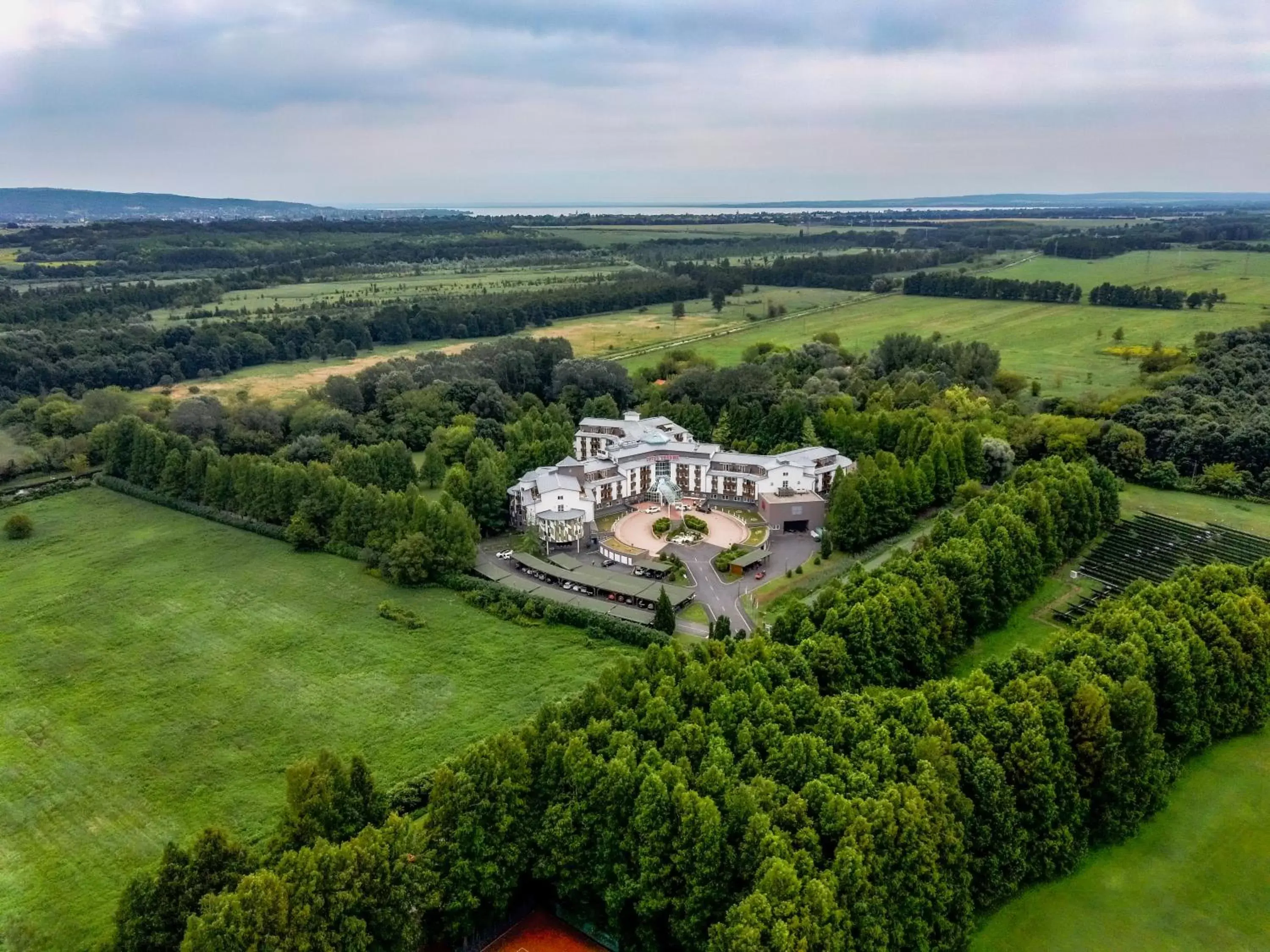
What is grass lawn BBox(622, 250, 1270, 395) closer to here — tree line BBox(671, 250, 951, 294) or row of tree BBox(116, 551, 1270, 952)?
tree line BBox(671, 250, 951, 294)

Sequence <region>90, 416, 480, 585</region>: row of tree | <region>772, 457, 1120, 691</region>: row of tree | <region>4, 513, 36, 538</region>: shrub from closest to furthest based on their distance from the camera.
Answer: <region>772, 457, 1120, 691</region>: row of tree, <region>90, 416, 480, 585</region>: row of tree, <region>4, 513, 36, 538</region>: shrub

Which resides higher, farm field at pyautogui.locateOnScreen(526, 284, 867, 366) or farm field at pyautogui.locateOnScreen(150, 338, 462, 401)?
farm field at pyautogui.locateOnScreen(526, 284, 867, 366)

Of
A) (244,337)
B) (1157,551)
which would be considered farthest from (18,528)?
(1157,551)

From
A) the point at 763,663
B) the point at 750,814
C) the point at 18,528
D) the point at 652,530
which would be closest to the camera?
the point at 750,814

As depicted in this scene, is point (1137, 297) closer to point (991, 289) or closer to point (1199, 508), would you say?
point (991, 289)

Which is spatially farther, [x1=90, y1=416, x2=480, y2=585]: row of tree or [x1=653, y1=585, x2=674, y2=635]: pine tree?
[x1=90, y1=416, x2=480, y2=585]: row of tree

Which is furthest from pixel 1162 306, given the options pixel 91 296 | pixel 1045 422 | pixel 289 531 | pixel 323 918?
pixel 91 296

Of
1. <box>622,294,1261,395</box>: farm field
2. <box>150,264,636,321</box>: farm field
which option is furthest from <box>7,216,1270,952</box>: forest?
<box>150,264,636,321</box>: farm field
